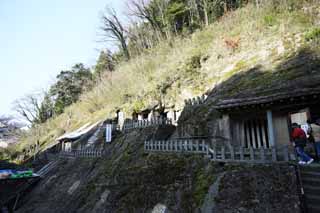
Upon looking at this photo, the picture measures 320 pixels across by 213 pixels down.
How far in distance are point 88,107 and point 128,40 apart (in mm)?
13986

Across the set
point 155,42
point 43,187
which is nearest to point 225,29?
point 155,42

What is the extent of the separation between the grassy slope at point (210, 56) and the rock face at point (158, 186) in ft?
17.2

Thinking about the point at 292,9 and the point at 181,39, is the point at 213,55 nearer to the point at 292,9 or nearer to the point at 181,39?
the point at 292,9

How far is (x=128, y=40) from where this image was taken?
123 feet

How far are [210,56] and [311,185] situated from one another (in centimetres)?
1363

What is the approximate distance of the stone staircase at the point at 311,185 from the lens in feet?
20.2

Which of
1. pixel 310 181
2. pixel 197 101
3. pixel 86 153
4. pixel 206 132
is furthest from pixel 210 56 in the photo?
pixel 86 153

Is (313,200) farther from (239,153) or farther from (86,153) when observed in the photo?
(86,153)

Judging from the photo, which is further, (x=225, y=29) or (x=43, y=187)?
(x=225, y=29)

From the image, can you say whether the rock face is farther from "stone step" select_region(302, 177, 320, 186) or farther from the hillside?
"stone step" select_region(302, 177, 320, 186)

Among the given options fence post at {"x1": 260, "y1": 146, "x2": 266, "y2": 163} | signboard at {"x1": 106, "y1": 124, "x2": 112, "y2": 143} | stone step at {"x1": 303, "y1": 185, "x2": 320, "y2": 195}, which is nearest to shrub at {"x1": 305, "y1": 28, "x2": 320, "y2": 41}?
fence post at {"x1": 260, "y1": 146, "x2": 266, "y2": 163}

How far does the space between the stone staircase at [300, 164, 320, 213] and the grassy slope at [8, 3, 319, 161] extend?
804 centimetres

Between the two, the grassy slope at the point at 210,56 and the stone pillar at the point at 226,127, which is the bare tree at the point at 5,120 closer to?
the grassy slope at the point at 210,56

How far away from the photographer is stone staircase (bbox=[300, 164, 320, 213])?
20.2 ft
